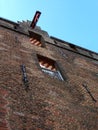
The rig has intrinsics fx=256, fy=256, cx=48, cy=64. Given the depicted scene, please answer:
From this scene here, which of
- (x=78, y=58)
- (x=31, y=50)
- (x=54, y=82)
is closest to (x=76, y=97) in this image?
(x=54, y=82)

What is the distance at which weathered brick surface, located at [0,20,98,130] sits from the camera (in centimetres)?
595

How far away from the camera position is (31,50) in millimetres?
10148

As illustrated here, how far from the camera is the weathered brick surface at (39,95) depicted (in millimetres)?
5953

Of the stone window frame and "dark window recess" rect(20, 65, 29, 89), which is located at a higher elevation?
"dark window recess" rect(20, 65, 29, 89)

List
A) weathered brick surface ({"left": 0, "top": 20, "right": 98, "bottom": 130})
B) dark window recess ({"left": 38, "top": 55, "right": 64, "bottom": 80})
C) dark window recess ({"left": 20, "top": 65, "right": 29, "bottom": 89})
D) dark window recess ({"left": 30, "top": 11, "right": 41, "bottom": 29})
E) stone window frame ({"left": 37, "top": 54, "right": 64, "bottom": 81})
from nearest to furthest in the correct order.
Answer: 1. weathered brick surface ({"left": 0, "top": 20, "right": 98, "bottom": 130})
2. dark window recess ({"left": 20, "top": 65, "right": 29, "bottom": 89})
3. stone window frame ({"left": 37, "top": 54, "right": 64, "bottom": 81})
4. dark window recess ({"left": 38, "top": 55, "right": 64, "bottom": 80})
5. dark window recess ({"left": 30, "top": 11, "right": 41, "bottom": 29})

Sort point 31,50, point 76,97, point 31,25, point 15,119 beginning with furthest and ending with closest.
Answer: point 31,25
point 31,50
point 76,97
point 15,119

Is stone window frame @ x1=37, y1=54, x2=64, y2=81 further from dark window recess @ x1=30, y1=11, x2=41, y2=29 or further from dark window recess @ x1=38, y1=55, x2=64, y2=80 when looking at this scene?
dark window recess @ x1=30, y1=11, x2=41, y2=29

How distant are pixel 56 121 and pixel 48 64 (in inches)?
166

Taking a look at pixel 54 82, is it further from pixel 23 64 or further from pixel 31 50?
pixel 31 50

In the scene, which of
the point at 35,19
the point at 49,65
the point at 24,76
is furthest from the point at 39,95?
the point at 35,19

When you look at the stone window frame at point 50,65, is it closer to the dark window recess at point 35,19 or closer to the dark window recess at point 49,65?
the dark window recess at point 49,65

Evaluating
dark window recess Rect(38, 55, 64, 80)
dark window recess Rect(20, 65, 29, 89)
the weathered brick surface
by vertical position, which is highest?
dark window recess Rect(20, 65, 29, 89)

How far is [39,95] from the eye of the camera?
703 centimetres

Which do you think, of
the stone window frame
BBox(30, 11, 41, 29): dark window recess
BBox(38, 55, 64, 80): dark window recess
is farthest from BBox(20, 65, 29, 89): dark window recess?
BBox(30, 11, 41, 29): dark window recess
